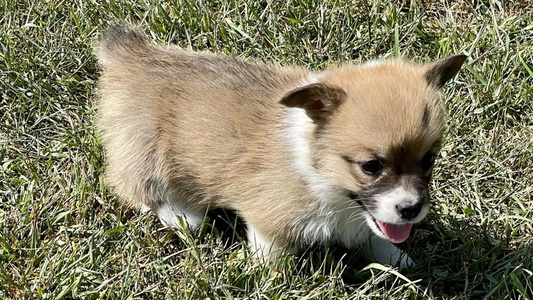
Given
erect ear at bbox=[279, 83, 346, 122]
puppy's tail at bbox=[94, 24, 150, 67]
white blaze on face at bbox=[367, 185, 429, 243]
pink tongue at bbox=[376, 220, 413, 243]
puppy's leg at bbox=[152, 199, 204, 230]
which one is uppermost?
erect ear at bbox=[279, 83, 346, 122]

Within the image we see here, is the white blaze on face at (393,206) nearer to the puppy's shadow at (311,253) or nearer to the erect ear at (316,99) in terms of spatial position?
the erect ear at (316,99)

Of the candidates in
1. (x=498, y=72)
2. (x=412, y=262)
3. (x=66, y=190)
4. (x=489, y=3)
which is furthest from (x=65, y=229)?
(x=489, y=3)

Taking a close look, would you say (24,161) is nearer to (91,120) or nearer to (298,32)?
(91,120)

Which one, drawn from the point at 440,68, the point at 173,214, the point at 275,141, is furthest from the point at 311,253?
the point at 440,68

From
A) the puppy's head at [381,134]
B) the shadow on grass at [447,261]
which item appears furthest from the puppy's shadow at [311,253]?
the puppy's head at [381,134]

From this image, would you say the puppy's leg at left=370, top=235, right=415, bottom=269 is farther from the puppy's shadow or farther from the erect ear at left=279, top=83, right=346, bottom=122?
the erect ear at left=279, top=83, right=346, bottom=122

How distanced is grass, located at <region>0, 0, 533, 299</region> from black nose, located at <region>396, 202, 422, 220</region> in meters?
0.62

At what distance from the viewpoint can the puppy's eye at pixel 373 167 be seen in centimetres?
336

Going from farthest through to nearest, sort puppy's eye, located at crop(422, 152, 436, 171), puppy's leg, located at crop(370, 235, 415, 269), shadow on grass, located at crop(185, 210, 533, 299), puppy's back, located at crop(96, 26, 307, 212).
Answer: puppy's leg, located at crop(370, 235, 415, 269) < shadow on grass, located at crop(185, 210, 533, 299) < puppy's back, located at crop(96, 26, 307, 212) < puppy's eye, located at crop(422, 152, 436, 171)

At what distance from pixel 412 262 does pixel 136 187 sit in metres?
1.50

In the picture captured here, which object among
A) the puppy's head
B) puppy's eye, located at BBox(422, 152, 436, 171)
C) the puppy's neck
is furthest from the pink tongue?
puppy's eye, located at BBox(422, 152, 436, 171)

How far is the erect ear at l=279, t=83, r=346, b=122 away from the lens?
3.35 metres

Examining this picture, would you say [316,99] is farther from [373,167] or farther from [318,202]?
[318,202]

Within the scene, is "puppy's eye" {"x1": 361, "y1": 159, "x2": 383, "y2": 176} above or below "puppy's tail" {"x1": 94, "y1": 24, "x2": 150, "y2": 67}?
below
